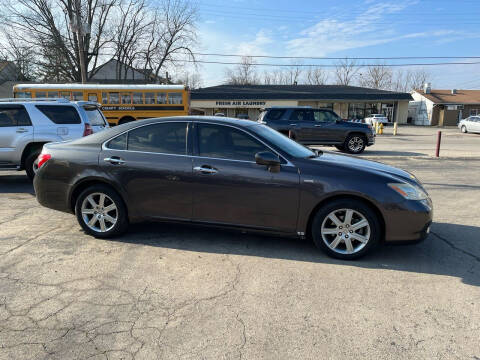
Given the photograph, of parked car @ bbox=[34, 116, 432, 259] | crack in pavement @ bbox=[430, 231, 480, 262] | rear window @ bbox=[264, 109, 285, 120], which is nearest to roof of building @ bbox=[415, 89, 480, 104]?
rear window @ bbox=[264, 109, 285, 120]

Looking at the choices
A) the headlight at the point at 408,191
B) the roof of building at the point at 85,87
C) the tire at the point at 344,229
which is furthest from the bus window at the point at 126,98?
the headlight at the point at 408,191

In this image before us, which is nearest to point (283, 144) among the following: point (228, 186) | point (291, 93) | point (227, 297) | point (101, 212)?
point (228, 186)

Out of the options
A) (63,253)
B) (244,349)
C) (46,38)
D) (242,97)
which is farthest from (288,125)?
(46,38)

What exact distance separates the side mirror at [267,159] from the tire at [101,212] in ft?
6.12

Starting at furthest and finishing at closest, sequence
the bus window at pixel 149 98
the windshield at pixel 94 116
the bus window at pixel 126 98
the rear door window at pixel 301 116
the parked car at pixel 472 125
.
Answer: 1. the parked car at pixel 472 125
2. the bus window at pixel 149 98
3. the bus window at pixel 126 98
4. the rear door window at pixel 301 116
5. the windshield at pixel 94 116

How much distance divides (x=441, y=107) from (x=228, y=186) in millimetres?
52293

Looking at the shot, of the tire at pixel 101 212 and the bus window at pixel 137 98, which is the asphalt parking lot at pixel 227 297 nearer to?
the tire at pixel 101 212

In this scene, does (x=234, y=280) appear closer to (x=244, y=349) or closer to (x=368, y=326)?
(x=244, y=349)

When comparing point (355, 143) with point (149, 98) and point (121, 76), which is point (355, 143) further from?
point (121, 76)

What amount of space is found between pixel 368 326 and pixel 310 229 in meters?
1.41

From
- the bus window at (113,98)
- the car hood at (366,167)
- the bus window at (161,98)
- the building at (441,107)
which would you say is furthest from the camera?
A: the building at (441,107)

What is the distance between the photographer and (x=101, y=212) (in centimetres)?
429

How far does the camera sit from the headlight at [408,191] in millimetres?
3631

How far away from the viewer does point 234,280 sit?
3.31 metres
